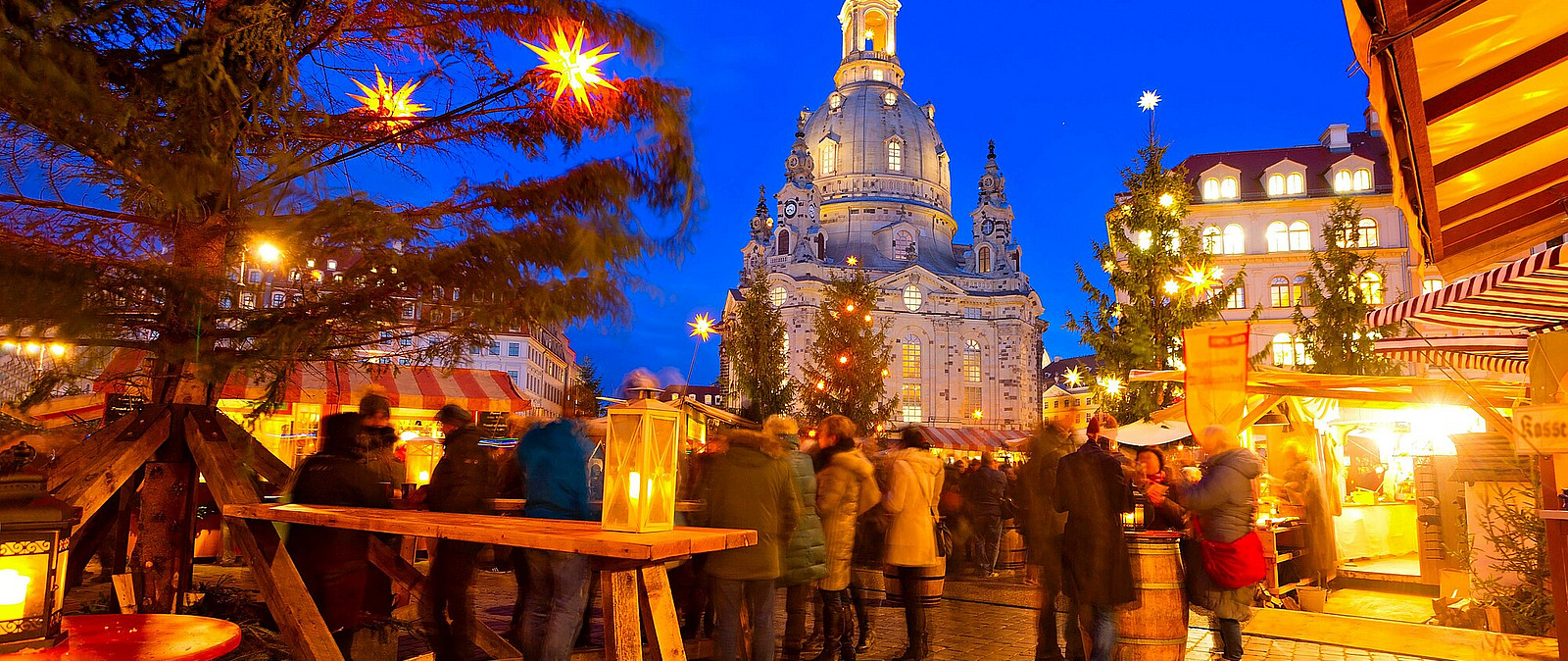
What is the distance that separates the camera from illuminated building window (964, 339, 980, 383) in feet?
237

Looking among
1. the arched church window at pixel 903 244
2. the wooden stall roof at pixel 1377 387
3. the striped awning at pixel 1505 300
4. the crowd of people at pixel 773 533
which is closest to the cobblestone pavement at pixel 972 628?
the crowd of people at pixel 773 533

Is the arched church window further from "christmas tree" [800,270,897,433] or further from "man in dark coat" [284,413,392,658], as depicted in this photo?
"man in dark coat" [284,413,392,658]

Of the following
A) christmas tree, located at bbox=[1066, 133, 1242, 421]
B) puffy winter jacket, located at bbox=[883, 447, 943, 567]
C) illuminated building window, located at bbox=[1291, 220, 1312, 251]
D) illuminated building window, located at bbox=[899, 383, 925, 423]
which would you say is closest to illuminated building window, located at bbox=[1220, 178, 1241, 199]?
illuminated building window, located at bbox=[1291, 220, 1312, 251]

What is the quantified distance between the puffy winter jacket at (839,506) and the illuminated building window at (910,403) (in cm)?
6237

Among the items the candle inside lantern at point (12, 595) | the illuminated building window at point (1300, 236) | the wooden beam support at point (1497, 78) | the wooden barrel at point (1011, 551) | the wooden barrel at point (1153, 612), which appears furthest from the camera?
the illuminated building window at point (1300, 236)

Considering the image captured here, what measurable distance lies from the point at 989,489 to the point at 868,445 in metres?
4.83

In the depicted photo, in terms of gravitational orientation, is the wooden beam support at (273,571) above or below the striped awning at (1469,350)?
below

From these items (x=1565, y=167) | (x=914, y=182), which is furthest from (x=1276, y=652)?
(x=914, y=182)

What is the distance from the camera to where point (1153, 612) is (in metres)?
5.77

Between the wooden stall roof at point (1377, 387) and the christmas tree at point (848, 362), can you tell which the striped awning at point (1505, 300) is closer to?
the wooden stall roof at point (1377, 387)

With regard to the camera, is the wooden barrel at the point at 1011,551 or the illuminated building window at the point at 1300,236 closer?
the wooden barrel at the point at 1011,551

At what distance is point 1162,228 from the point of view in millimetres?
18922

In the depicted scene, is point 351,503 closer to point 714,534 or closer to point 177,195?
point 177,195

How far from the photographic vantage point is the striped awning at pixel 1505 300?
446 centimetres
